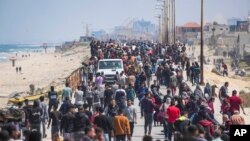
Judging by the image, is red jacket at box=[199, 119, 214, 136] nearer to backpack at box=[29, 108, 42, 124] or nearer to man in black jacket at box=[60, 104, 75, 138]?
man in black jacket at box=[60, 104, 75, 138]

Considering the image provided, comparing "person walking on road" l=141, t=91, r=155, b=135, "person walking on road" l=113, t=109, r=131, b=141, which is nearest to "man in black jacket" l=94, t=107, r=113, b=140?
"person walking on road" l=113, t=109, r=131, b=141

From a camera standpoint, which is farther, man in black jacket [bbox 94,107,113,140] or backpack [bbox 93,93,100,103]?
backpack [bbox 93,93,100,103]

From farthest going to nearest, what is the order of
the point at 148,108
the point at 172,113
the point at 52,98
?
1. the point at 52,98
2. the point at 148,108
3. the point at 172,113

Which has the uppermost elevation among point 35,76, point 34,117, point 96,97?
point 34,117

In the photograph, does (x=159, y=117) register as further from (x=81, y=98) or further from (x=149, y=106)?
(x=81, y=98)

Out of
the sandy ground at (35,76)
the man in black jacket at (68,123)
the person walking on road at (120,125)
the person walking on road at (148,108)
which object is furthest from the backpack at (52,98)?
the sandy ground at (35,76)

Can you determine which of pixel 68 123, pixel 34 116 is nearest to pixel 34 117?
pixel 34 116

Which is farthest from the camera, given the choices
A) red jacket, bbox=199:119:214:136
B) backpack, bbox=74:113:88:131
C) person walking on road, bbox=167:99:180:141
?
person walking on road, bbox=167:99:180:141

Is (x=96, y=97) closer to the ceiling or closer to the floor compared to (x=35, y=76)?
closer to the ceiling

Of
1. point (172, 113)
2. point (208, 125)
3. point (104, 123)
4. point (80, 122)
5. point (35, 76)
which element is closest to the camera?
point (208, 125)

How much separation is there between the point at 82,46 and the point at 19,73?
1781 inches

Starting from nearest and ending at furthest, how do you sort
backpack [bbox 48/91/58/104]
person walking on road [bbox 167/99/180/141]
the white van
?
person walking on road [bbox 167/99/180/141] < backpack [bbox 48/91/58/104] < the white van

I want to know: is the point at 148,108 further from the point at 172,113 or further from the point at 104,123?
the point at 104,123

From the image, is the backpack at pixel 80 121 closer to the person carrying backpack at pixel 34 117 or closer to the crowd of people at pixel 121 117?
the crowd of people at pixel 121 117
